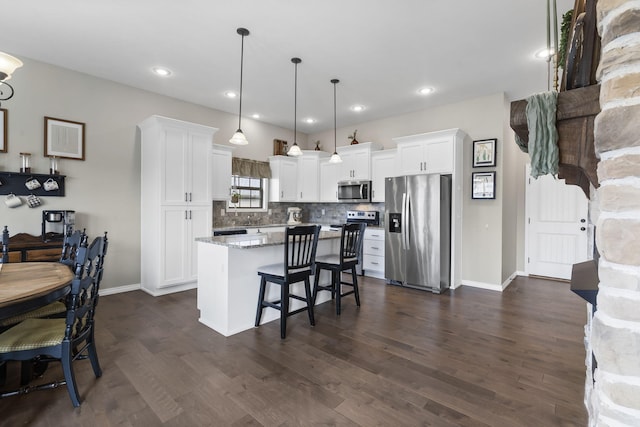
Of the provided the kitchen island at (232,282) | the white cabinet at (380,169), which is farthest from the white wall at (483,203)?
the kitchen island at (232,282)

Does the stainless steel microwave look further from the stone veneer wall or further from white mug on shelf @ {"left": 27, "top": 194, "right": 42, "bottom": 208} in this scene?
the stone veneer wall

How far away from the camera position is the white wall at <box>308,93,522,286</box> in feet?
14.9

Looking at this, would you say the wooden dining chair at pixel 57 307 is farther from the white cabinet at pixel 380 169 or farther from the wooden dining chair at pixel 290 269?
the white cabinet at pixel 380 169

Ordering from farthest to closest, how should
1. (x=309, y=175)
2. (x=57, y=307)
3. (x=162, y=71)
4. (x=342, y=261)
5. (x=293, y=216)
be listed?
(x=293, y=216)
(x=309, y=175)
(x=162, y=71)
(x=342, y=261)
(x=57, y=307)

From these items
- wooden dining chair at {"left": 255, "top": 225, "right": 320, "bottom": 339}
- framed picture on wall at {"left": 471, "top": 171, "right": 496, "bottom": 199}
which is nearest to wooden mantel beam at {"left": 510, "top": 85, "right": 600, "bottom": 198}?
wooden dining chair at {"left": 255, "top": 225, "right": 320, "bottom": 339}

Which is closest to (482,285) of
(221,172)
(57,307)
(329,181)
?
(329,181)

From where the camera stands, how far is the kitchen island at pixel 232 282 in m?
2.94

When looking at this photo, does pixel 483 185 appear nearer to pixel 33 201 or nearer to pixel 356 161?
pixel 356 161

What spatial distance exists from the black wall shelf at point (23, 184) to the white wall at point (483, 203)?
5258 mm

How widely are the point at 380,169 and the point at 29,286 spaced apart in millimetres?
4755

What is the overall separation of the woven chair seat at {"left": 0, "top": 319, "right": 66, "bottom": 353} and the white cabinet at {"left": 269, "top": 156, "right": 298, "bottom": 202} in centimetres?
446

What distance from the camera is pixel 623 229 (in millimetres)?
827

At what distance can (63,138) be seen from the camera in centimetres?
383

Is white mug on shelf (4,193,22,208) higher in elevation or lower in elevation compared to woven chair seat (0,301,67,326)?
higher
